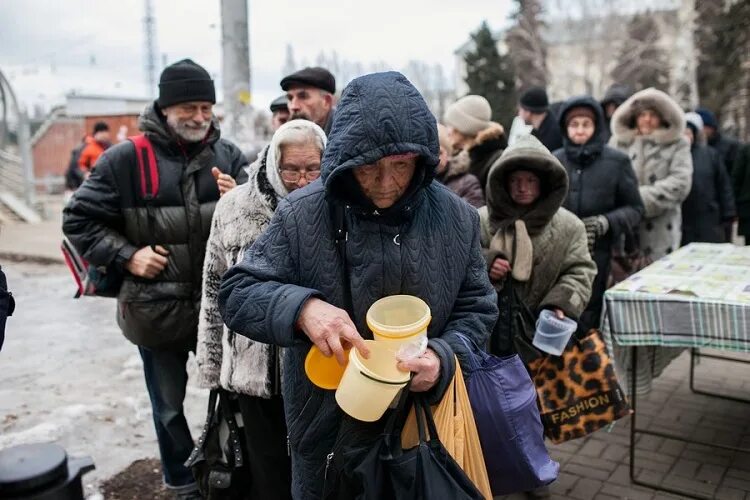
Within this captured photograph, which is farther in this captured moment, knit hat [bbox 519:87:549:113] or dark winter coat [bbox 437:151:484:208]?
knit hat [bbox 519:87:549:113]

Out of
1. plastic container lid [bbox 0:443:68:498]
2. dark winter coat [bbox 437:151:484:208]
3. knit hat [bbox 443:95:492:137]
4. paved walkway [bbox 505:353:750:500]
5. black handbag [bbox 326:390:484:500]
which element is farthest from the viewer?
knit hat [bbox 443:95:492:137]

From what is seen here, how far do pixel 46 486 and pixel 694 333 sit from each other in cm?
281

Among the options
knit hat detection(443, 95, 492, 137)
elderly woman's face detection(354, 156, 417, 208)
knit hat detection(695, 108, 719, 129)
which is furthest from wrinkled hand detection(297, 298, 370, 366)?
knit hat detection(695, 108, 719, 129)

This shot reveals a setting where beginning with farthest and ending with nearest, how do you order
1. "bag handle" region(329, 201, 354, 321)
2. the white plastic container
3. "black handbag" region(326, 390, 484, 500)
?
1. the white plastic container
2. "bag handle" region(329, 201, 354, 321)
3. "black handbag" region(326, 390, 484, 500)

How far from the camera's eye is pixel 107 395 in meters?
4.91

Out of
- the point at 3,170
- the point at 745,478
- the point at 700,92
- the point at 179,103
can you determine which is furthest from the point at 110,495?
the point at 700,92

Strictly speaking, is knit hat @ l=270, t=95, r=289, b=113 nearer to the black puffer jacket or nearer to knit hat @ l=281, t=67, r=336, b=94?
knit hat @ l=281, t=67, r=336, b=94

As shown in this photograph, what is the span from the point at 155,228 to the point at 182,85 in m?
A: 0.70

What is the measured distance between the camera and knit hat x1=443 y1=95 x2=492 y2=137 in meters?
4.50

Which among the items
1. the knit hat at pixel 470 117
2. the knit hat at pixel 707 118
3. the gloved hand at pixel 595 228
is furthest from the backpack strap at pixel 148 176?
the knit hat at pixel 707 118

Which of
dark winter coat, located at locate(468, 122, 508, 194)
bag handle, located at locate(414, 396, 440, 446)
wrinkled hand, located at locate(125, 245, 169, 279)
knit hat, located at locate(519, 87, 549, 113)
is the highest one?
knit hat, located at locate(519, 87, 549, 113)

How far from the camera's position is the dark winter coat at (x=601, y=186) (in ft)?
13.7

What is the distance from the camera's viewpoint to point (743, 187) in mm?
7180

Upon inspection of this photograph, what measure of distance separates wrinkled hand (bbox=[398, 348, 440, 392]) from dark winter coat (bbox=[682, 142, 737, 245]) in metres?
5.35
